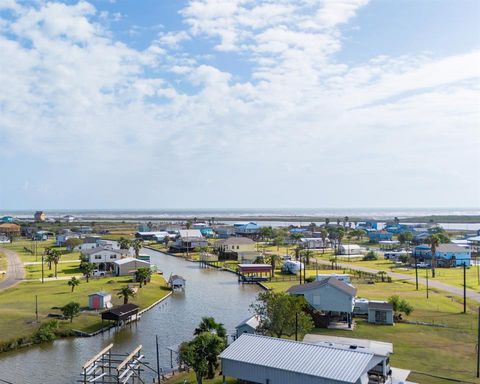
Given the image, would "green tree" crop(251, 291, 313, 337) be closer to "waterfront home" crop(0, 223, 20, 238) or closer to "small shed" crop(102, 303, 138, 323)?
"small shed" crop(102, 303, 138, 323)

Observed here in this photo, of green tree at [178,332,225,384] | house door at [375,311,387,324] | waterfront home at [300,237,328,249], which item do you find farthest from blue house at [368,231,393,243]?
green tree at [178,332,225,384]

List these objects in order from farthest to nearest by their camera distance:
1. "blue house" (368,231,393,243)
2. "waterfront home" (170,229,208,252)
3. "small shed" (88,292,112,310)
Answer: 1. "blue house" (368,231,393,243)
2. "waterfront home" (170,229,208,252)
3. "small shed" (88,292,112,310)

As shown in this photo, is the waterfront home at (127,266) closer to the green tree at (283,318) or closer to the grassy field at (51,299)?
the grassy field at (51,299)

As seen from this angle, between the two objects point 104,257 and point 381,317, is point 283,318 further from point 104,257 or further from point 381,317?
point 104,257

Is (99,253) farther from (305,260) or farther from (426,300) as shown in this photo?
(426,300)

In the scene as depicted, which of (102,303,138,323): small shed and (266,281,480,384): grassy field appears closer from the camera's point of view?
(266,281,480,384): grassy field

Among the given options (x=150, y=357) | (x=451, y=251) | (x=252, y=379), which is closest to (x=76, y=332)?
(x=150, y=357)

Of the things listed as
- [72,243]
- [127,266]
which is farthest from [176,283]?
[72,243]
